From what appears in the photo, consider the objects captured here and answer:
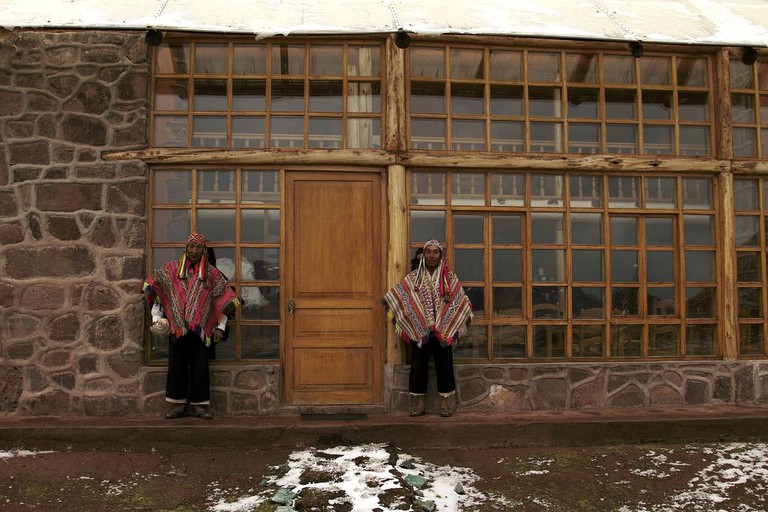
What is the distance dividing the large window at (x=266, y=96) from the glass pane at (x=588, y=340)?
96.5 inches

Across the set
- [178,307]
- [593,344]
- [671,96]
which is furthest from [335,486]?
[671,96]

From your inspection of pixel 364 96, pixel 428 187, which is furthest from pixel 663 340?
pixel 364 96

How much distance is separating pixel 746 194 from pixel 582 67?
6.27 feet

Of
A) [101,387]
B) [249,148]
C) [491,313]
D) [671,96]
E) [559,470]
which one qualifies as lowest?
[559,470]

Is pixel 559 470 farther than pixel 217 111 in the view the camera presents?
No

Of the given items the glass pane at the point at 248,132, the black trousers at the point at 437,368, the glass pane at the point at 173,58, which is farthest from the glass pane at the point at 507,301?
the glass pane at the point at 173,58

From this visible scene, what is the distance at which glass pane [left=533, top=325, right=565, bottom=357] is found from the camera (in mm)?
5570

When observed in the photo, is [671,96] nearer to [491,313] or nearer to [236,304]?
[491,313]

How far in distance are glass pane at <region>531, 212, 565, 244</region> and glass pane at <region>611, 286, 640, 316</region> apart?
0.67 metres

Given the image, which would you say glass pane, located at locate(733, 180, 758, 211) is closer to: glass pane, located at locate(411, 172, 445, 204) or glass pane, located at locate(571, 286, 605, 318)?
glass pane, located at locate(571, 286, 605, 318)

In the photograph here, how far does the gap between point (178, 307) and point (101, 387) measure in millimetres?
1031

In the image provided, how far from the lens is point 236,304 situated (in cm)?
511

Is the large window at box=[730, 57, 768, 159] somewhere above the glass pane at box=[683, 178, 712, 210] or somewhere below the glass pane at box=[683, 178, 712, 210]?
above

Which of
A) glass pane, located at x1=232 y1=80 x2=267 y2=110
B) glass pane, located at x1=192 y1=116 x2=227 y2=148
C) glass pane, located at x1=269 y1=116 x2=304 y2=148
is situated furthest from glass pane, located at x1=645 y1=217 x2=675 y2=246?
glass pane, located at x1=192 y1=116 x2=227 y2=148
